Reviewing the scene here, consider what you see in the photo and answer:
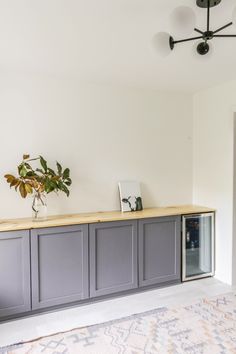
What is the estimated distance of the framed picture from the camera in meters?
3.42

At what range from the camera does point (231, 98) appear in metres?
3.30

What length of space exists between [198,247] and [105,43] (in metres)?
2.70

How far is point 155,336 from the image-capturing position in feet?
7.54

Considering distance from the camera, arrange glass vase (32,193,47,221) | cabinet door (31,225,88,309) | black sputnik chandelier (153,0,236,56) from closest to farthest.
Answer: black sputnik chandelier (153,0,236,56), cabinet door (31,225,88,309), glass vase (32,193,47,221)

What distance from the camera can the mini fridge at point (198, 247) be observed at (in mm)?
3447

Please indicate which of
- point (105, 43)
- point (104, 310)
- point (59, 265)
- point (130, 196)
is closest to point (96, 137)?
point (130, 196)

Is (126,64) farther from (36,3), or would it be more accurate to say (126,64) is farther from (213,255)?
(213,255)

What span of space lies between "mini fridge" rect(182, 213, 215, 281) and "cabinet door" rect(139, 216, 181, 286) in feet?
0.45

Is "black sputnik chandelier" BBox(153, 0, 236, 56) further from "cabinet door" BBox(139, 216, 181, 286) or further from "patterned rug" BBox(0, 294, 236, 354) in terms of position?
"patterned rug" BBox(0, 294, 236, 354)

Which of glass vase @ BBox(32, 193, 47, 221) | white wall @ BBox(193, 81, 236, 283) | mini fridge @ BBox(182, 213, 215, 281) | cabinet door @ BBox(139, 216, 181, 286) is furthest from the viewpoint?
mini fridge @ BBox(182, 213, 215, 281)

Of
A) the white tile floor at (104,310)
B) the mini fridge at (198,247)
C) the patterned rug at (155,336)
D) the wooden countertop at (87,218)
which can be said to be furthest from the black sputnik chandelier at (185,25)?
the white tile floor at (104,310)

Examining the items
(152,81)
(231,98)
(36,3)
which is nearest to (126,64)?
(152,81)

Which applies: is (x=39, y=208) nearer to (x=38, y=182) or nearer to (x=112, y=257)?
(x=38, y=182)

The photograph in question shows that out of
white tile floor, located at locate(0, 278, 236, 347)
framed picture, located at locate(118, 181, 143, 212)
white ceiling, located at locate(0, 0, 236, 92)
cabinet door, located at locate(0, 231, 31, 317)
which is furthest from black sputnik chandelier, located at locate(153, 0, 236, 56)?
white tile floor, located at locate(0, 278, 236, 347)
